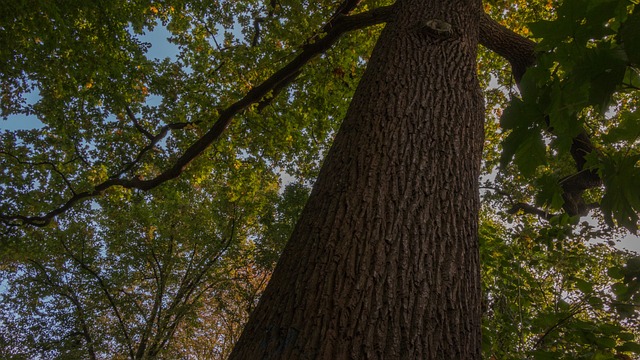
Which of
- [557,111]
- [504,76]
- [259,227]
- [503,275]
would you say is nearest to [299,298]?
[557,111]

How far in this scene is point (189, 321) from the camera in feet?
36.6

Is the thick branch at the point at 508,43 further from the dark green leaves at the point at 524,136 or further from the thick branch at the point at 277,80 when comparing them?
the dark green leaves at the point at 524,136

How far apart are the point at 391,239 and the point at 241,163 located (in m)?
6.75

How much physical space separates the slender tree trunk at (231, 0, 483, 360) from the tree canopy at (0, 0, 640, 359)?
386 millimetres

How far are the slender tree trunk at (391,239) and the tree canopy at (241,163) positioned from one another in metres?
0.39

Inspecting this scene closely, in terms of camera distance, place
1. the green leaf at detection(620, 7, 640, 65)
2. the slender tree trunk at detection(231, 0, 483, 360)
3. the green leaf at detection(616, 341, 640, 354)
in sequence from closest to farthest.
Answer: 1. the green leaf at detection(620, 7, 640, 65)
2. the slender tree trunk at detection(231, 0, 483, 360)
3. the green leaf at detection(616, 341, 640, 354)

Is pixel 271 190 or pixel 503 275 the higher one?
pixel 271 190

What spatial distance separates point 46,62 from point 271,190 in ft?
24.6

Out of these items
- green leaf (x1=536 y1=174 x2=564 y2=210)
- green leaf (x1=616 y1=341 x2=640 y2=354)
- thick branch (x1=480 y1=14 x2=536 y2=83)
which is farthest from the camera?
thick branch (x1=480 y1=14 x2=536 y2=83)

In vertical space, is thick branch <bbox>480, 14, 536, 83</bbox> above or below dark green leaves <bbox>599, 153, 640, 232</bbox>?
above

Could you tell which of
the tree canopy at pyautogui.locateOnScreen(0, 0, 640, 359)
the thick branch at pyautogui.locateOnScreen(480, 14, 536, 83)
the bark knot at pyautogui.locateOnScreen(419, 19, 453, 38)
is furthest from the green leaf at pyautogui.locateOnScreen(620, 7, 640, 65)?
the thick branch at pyautogui.locateOnScreen(480, 14, 536, 83)

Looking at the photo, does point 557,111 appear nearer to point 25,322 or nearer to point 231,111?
point 231,111

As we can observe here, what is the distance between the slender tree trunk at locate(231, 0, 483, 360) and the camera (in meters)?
1.10

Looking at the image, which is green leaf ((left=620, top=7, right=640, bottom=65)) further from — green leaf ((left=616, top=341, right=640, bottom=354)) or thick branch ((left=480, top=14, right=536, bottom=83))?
thick branch ((left=480, top=14, right=536, bottom=83))
